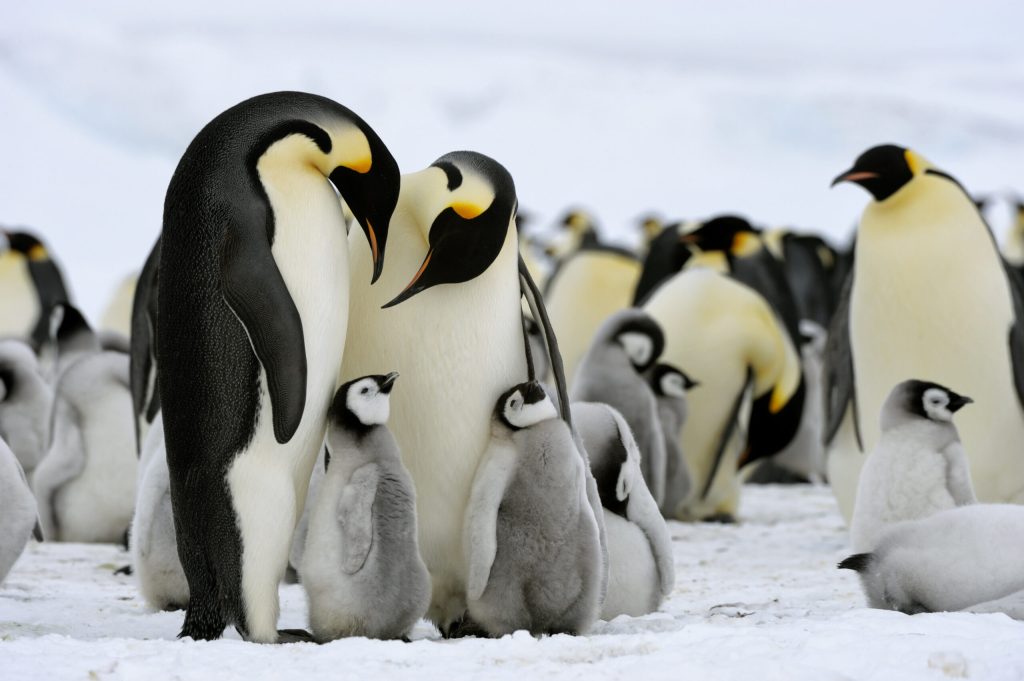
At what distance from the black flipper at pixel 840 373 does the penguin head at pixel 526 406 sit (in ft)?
7.83

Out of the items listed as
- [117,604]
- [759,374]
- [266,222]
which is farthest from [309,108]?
[759,374]

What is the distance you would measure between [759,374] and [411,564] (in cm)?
373

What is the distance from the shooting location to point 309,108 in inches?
118

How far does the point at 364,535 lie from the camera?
2.87 metres

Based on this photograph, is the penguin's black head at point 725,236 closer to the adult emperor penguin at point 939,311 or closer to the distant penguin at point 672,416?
the distant penguin at point 672,416

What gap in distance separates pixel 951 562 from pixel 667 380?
106 inches

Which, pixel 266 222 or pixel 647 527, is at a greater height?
pixel 266 222

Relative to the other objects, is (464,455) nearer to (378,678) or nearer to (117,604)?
(378,678)

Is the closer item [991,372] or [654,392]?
[991,372]

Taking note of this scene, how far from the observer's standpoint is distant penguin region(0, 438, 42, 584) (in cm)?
343

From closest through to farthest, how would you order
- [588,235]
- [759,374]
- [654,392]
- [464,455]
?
[464,455] < [654,392] < [759,374] < [588,235]

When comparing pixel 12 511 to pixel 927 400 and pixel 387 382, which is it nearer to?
pixel 387 382

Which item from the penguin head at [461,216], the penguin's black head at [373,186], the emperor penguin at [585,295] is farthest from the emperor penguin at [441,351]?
the emperor penguin at [585,295]

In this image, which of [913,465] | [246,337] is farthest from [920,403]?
[246,337]
